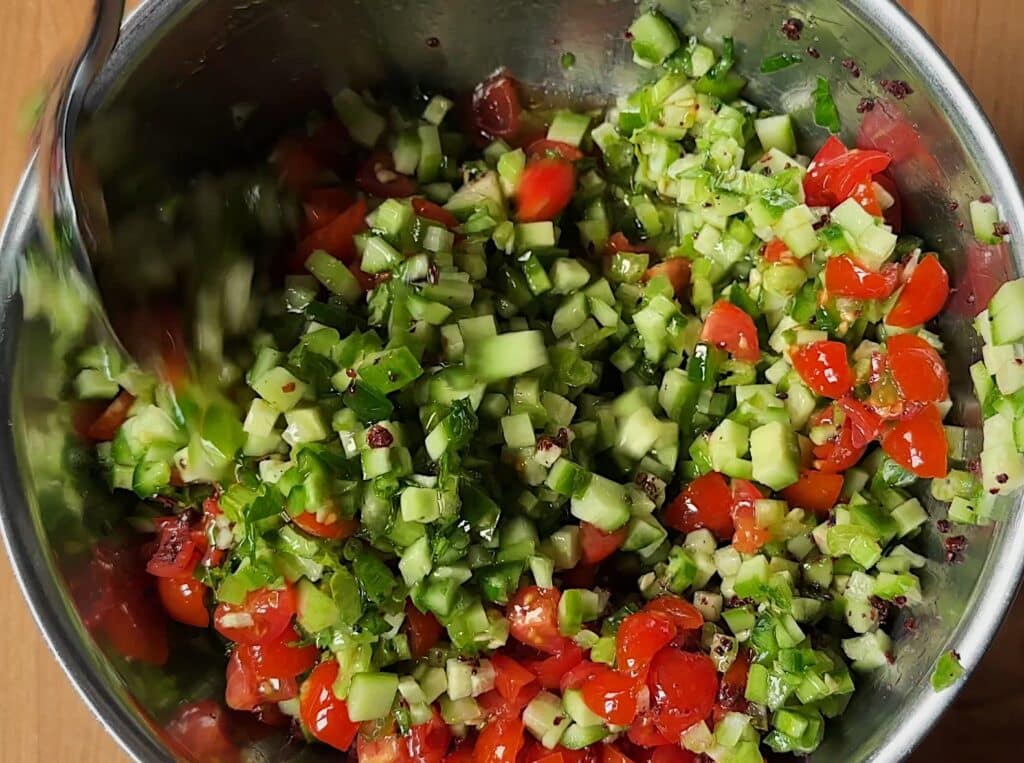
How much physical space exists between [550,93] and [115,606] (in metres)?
0.92

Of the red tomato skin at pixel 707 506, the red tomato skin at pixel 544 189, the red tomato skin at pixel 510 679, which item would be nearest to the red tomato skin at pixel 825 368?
the red tomato skin at pixel 707 506

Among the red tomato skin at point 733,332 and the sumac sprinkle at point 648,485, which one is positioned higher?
the red tomato skin at point 733,332

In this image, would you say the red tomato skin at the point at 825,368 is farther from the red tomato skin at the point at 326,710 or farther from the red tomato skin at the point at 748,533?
the red tomato skin at the point at 326,710

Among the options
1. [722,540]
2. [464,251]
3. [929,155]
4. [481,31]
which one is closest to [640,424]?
[722,540]

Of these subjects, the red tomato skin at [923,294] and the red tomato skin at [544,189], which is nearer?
the red tomato skin at [923,294]

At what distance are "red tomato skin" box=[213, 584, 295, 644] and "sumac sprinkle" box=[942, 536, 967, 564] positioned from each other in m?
0.79

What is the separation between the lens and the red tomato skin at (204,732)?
1207 millimetres

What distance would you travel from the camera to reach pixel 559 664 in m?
1.26

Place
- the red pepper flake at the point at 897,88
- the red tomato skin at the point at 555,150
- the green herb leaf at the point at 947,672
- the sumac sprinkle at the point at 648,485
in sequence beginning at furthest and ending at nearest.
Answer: the red tomato skin at the point at 555,150, the sumac sprinkle at the point at 648,485, the red pepper flake at the point at 897,88, the green herb leaf at the point at 947,672

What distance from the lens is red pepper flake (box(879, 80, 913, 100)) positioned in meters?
1.20

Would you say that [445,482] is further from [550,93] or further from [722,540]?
[550,93]

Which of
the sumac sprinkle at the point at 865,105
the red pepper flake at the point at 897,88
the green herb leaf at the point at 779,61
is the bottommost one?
the sumac sprinkle at the point at 865,105

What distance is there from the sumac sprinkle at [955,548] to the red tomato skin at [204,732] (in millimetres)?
901

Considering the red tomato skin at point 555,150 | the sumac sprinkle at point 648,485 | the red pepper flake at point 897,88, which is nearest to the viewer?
the red pepper flake at point 897,88
